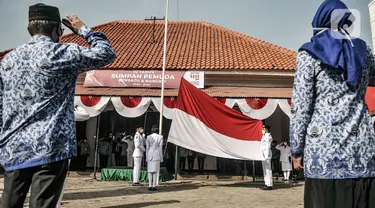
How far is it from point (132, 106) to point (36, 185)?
9.52 meters

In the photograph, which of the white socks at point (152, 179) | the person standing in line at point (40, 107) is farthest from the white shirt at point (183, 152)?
the person standing in line at point (40, 107)

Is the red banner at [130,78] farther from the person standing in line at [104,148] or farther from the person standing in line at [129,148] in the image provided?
the person standing in line at [104,148]

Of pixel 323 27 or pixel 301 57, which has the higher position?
pixel 323 27

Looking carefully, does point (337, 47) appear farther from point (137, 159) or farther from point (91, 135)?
point (91, 135)

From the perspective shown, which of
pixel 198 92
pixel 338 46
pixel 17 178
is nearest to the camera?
pixel 17 178

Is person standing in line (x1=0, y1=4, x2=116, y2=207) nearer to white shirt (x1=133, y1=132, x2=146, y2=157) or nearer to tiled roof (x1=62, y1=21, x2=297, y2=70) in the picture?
white shirt (x1=133, y1=132, x2=146, y2=157)

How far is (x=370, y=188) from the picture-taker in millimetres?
1906

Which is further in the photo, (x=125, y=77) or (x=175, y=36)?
(x=175, y=36)

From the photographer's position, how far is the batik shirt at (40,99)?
1.86m

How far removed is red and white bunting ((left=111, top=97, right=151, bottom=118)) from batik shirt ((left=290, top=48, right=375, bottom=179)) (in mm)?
9406

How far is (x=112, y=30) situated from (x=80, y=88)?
6762 millimetres

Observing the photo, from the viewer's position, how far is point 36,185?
71.6 inches

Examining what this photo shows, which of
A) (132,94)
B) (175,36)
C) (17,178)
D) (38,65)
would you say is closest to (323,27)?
(38,65)

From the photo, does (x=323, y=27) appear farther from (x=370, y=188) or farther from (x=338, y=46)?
(x=370, y=188)
